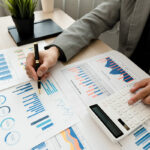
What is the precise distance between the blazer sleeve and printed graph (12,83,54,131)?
22cm

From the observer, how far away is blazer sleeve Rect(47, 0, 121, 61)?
718 mm

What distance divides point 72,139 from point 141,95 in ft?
0.89

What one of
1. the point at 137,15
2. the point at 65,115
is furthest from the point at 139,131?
the point at 137,15

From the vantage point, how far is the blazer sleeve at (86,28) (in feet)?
2.36

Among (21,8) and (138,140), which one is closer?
(138,140)

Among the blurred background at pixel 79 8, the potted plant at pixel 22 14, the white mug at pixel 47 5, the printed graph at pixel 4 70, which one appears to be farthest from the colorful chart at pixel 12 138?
the blurred background at pixel 79 8

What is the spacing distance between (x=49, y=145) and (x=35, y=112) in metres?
0.11

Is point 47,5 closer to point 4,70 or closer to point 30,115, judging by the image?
point 4,70

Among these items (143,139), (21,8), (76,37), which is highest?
(21,8)

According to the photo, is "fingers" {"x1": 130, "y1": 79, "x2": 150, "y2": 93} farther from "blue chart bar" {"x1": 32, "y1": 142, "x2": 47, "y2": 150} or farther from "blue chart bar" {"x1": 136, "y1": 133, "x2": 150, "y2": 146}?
"blue chart bar" {"x1": 32, "y1": 142, "x2": 47, "y2": 150}

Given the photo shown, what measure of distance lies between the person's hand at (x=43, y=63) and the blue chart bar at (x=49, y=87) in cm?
3

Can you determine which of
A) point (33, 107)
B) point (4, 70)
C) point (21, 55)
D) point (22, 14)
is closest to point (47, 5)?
point (22, 14)

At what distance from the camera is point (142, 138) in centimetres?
46

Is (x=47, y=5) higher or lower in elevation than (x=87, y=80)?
higher
